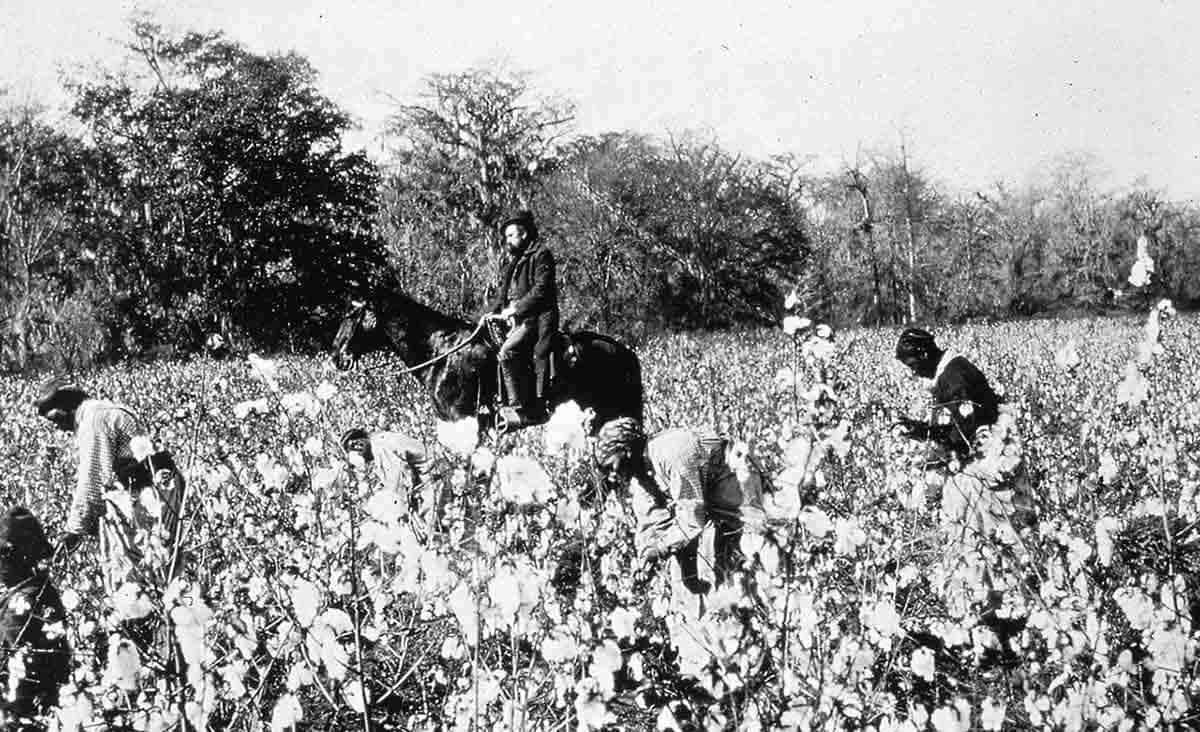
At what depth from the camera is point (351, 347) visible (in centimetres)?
775

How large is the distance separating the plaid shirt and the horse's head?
3208mm

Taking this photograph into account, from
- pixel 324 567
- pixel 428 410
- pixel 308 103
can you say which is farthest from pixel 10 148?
pixel 324 567

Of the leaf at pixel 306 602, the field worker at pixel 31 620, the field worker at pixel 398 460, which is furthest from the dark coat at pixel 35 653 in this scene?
the leaf at pixel 306 602

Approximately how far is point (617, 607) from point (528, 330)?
465cm

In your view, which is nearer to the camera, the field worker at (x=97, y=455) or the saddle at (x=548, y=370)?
the field worker at (x=97, y=455)

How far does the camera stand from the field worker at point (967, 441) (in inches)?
138

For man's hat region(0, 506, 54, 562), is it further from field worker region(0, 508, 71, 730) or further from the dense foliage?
the dense foliage

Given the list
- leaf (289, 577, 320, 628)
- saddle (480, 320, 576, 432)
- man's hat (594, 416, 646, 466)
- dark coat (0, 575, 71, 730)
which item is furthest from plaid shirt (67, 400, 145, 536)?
saddle (480, 320, 576, 432)

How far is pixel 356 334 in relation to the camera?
7.74 meters

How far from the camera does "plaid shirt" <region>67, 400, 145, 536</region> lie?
14.3ft

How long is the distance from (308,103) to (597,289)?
10.5 meters

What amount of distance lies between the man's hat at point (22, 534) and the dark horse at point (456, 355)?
3579 mm

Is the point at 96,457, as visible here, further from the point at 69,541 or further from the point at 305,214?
the point at 305,214

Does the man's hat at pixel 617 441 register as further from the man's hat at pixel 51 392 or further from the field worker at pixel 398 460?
the man's hat at pixel 51 392
